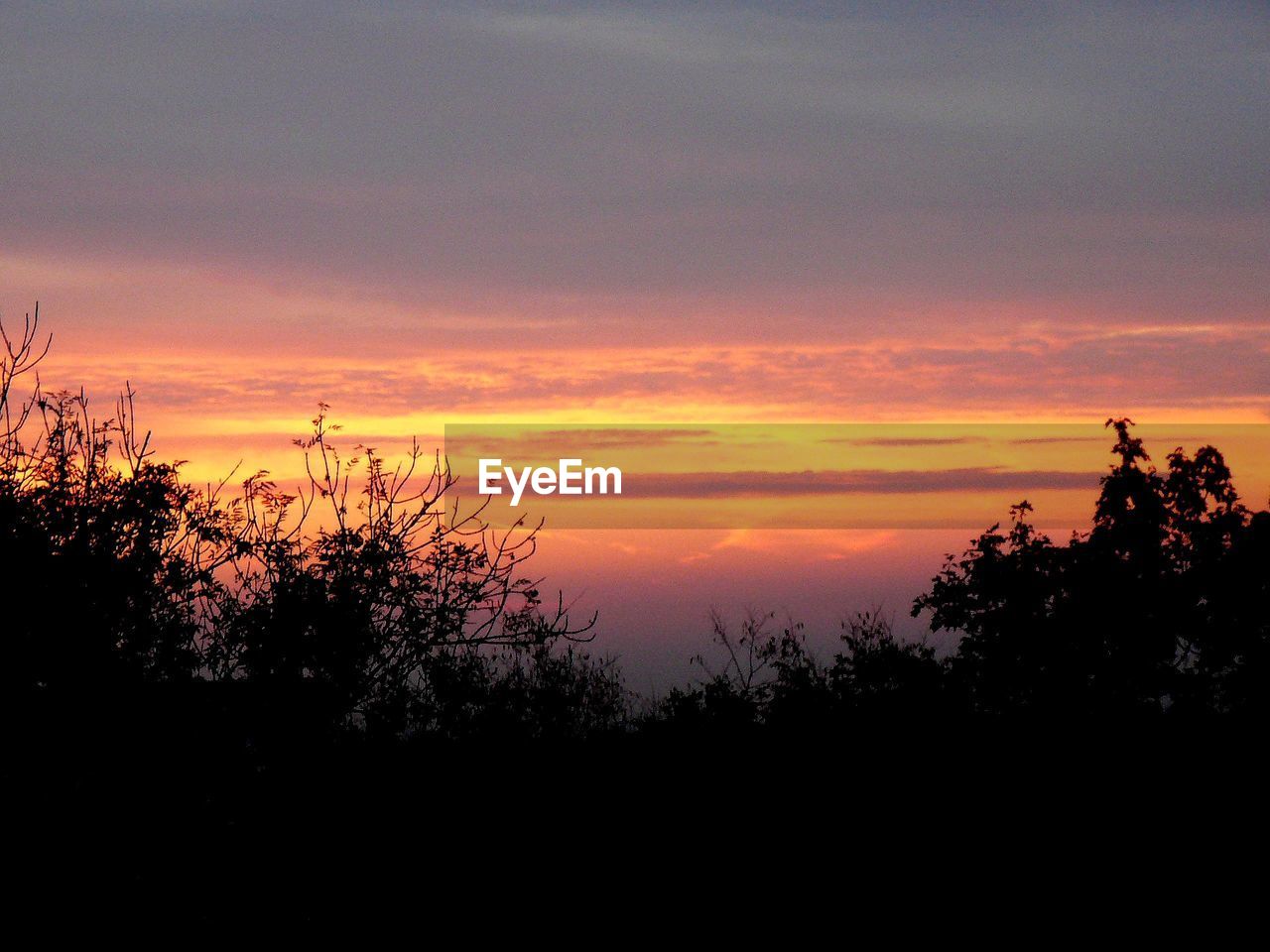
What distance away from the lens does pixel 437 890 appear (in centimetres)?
1423

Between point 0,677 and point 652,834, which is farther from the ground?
point 0,677

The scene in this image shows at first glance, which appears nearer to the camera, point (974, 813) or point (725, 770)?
point (974, 813)

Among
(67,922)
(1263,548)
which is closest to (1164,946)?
(67,922)

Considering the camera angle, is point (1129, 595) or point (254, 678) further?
point (1129, 595)

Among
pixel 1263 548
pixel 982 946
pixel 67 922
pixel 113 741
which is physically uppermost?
pixel 1263 548

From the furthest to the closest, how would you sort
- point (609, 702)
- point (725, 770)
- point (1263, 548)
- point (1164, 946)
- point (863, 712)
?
1. point (1263, 548)
2. point (609, 702)
3. point (863, 712)
4. point (725, 770)
5. point (1164, 946)

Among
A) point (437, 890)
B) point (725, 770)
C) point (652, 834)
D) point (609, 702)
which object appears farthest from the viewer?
point (609, 702)

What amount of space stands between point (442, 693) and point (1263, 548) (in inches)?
1286

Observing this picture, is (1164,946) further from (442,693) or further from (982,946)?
(442,693)

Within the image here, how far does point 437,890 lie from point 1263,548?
3330 centimetres

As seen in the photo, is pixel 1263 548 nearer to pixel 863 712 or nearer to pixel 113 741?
pixel 863 712

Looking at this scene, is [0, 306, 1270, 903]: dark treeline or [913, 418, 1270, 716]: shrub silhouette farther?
[913, 418, 1270, 716]: shrub silhouette

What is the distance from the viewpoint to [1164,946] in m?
13.2

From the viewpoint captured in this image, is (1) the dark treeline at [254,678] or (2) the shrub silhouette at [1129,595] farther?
(2) the shrub silhouette at [1129,595]
